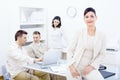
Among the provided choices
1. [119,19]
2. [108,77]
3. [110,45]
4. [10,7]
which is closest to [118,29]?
[119,19]

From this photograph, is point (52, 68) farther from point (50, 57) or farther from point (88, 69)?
point (88, 69)

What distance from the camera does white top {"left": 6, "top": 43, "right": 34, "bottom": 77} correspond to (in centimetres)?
329

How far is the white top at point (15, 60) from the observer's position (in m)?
3.29

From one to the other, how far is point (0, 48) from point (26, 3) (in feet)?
3.79

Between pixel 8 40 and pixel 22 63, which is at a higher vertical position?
pixel 8 40

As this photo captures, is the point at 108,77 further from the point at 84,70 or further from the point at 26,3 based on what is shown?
the point at 26,3

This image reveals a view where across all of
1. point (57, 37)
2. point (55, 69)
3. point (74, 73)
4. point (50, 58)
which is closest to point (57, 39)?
point (57, 37)

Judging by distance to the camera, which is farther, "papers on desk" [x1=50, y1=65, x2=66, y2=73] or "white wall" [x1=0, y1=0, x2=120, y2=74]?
"white wall" [x1=0, y1=0, x2=120, y2=74]

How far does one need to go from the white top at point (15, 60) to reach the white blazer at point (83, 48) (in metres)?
0.91

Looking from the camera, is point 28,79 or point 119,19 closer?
point 28,79

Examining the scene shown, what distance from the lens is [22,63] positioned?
134 inches

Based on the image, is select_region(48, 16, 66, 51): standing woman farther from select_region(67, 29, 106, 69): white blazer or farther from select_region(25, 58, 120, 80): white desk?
select_region(67, 29, 106, 69): white blazer

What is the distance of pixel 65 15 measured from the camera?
17.7ft

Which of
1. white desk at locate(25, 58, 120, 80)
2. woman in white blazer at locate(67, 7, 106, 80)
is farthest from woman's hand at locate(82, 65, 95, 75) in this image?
white desk at locate(25, 58, 120, 80)
